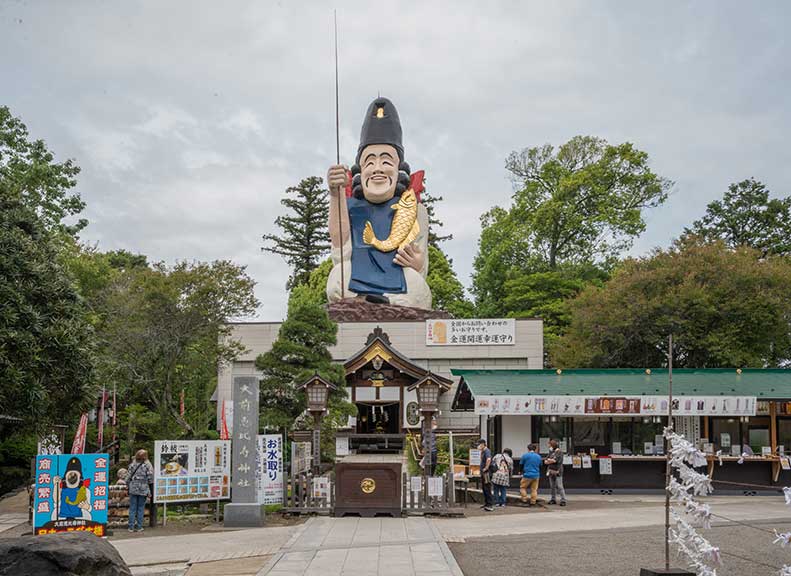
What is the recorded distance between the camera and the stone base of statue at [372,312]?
36.3 metres

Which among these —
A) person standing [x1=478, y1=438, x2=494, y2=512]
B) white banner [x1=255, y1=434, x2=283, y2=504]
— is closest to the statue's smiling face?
person standing [x1=478, y1=438, x2=494, y2=512]

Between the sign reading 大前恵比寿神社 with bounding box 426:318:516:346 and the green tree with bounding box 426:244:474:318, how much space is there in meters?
14.9

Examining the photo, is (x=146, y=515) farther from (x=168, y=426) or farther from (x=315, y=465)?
(x=168, y=426)

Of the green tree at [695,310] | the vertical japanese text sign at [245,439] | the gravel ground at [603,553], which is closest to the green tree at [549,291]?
the green tree at [695,310]

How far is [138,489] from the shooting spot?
50.5ft

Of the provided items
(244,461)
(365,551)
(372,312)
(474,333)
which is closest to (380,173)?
(372,312)

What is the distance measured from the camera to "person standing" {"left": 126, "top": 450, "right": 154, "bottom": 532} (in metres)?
15.4

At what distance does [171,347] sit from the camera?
2481 centimetres

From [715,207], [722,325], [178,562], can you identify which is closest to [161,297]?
[178,562]

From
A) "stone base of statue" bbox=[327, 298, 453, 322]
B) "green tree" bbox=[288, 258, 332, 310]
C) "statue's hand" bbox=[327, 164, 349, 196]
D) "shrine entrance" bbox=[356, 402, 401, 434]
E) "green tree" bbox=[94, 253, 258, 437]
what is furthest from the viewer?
"green tree" bbox=[288, 258, 332, 310]

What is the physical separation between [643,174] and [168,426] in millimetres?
31611

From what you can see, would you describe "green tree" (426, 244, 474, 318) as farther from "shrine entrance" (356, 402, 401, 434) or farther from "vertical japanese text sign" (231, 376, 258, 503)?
"vertical japanese text sign" (231, 376, 258, 503)

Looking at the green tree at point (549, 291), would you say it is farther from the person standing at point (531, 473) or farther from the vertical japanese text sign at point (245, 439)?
the vertical japanese text sign at point (245, 439)

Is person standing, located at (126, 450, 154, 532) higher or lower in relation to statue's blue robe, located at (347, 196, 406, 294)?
lower
